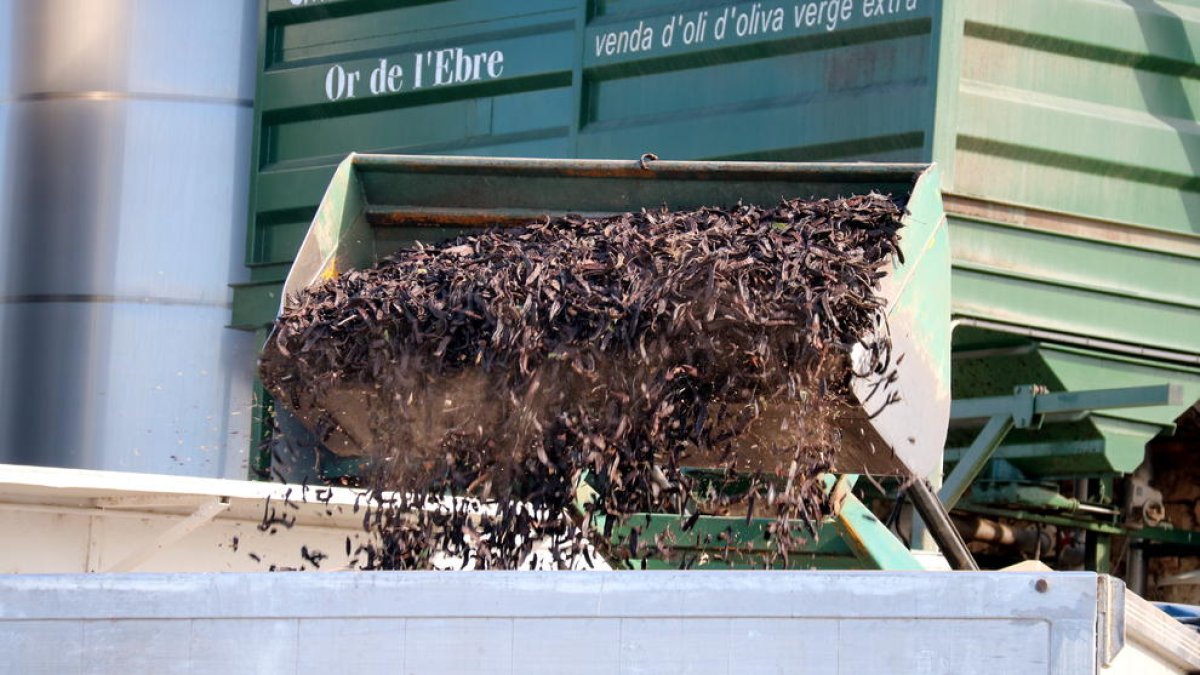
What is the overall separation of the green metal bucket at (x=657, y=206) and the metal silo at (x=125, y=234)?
257 cm

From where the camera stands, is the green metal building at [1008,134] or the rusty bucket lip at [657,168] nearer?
the rusty bucket lip at [657,168]

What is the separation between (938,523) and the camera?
4.54 meters

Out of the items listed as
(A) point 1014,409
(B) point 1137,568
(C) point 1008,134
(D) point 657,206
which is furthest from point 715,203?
(B) point 1137,568

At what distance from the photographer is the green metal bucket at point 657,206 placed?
4230 millimetres

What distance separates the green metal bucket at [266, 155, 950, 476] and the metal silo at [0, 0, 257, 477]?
2.57 metres

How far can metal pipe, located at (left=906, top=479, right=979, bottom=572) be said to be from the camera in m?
4.46

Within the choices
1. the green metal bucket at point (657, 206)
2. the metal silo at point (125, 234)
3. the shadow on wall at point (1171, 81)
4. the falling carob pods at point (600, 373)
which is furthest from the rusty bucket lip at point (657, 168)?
the metal silo at point (125, 234)

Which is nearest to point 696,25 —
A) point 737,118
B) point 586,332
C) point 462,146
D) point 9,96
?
point 737,118

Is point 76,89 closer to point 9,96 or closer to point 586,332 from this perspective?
point 9,96

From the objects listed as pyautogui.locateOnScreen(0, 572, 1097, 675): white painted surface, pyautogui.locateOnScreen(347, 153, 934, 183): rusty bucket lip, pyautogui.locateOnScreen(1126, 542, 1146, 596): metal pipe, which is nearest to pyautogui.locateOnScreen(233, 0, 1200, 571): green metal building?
pyautogui.locateOnScreen(1126, 542, 1146, 596): metal pipe

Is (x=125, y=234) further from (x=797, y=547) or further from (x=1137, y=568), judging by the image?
(x=1137, y=568)

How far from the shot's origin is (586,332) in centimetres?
397

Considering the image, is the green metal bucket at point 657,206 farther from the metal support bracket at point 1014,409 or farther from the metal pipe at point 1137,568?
the metal pipe at point 1137,568

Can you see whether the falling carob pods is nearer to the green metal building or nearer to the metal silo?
the green metal building
